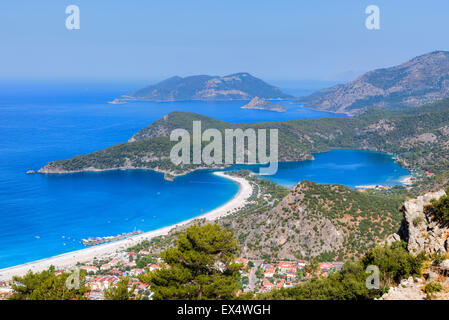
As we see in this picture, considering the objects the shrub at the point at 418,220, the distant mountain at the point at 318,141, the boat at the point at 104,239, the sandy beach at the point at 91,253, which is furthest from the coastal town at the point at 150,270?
the distant mountain at the point at 318,141

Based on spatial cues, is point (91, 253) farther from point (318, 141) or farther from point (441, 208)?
point (318, 141)

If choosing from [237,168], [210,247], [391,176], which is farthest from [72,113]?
[210,247]

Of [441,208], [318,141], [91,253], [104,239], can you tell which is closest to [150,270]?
[91,253]

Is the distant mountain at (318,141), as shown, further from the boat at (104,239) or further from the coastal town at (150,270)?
the coastal town at (150,270)

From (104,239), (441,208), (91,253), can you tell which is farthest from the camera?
(104,239)

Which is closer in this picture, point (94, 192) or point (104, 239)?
point (104, 239)

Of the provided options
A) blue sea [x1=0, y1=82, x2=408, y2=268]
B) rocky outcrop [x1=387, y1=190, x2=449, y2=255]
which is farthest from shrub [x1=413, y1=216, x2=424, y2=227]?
blue sea [x1=0, y1=82, x2=408, y2=268]

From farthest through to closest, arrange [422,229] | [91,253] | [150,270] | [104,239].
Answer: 1. [104,239]
2. [91,253]
3. [150,270]
4. [422,229]

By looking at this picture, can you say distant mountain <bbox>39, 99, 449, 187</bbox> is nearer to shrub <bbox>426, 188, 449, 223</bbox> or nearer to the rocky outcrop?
the rocky outcrop
